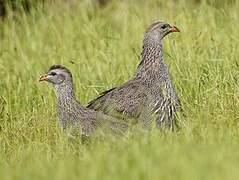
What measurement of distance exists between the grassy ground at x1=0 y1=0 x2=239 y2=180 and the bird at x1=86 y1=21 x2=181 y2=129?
208 millimetres

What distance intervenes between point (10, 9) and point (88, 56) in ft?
6.41

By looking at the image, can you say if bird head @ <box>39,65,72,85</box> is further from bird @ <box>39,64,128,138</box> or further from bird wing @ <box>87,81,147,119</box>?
bird wing @ <box>87,81,147,119</box>

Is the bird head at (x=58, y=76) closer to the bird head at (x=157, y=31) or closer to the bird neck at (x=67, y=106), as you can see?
the bird neck at (x=67, y=106)

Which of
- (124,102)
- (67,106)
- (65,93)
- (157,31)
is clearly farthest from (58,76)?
(157,31)

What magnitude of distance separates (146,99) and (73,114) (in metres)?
0.71

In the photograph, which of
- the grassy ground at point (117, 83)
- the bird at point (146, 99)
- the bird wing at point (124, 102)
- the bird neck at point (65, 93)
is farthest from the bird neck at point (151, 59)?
the bird neck at point (65, 93)

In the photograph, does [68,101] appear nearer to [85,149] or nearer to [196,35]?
[85,149]

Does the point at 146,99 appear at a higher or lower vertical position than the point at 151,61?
lower

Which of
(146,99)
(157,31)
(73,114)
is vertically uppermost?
(157,31)

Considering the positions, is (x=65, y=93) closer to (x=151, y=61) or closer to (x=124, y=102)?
(x=124, y=102)

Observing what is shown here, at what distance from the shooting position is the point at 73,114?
25.9ft

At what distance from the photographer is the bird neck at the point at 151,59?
8.39 meters

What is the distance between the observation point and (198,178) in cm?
525

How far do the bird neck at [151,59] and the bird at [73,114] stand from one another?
2.41 ft
